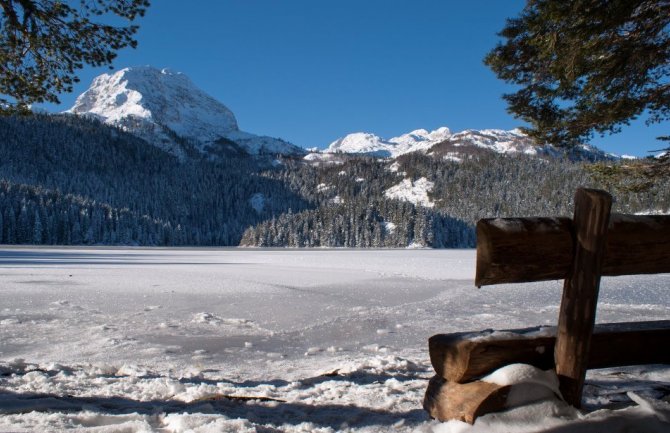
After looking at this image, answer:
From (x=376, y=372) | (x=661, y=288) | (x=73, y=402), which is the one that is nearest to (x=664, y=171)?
(x=376, y=372)

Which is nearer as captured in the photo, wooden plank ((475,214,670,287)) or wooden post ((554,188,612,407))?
wooden plank ((475,214,670,287))

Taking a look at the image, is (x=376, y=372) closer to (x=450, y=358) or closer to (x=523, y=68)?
(x=450, y=358)

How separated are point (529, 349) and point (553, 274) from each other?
705 millimetres

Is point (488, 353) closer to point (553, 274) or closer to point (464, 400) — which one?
point (464, 400)

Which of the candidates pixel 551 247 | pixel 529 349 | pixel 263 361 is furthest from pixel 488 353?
pixel 263 361

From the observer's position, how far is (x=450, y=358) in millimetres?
3621

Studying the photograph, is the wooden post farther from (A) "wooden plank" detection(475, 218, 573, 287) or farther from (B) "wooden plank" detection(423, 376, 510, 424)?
(B) "wooden plank" detection(423, 376, 510, 424)

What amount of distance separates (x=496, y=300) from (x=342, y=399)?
400 inches

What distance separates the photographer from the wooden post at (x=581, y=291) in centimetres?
337

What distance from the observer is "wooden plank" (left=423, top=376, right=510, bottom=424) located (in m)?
3.31

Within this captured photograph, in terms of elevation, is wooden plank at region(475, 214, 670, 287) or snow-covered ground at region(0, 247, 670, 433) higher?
wooden plank at region(475, 214, 670, 287)

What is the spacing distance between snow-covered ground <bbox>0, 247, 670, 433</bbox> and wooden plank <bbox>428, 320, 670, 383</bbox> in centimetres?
34

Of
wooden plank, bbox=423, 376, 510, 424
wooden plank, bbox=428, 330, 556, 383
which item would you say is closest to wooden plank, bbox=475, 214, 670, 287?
wooden plank, bbox=428, 330, 556, 383

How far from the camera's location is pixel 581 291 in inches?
133
